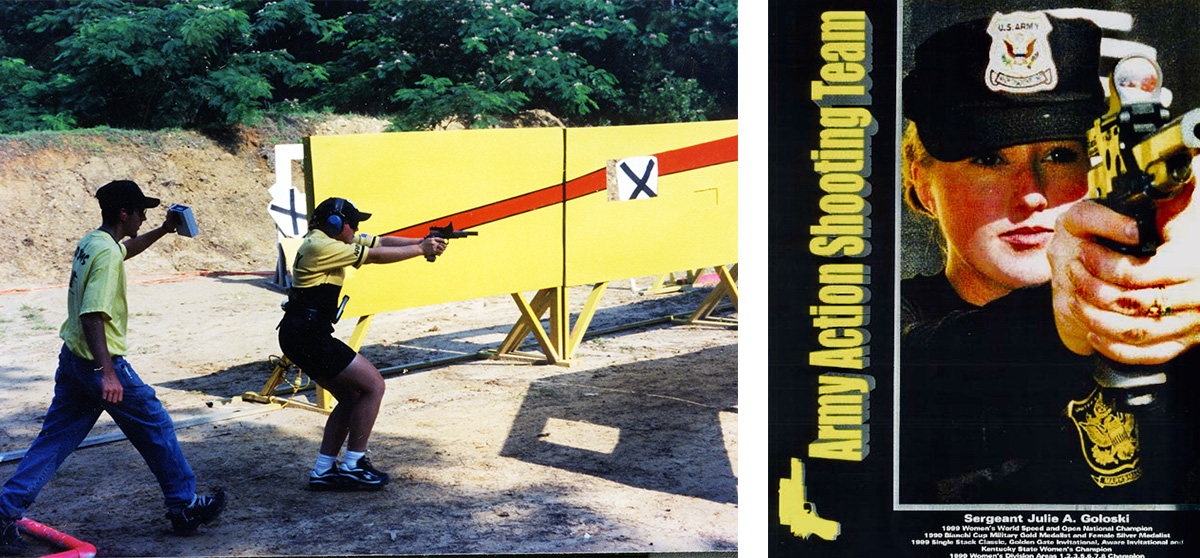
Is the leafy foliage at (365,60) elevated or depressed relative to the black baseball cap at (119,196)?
elevated

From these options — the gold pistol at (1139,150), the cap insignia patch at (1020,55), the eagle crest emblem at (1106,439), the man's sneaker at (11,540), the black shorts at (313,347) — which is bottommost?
the man's sneaker at (11,540)

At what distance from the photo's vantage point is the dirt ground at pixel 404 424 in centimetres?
515

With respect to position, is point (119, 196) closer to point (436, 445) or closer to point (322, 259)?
point (322, 259)

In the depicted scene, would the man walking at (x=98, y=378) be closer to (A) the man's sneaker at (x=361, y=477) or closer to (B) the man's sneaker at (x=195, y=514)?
(B) the man's sneaker at (x=195, y=514)

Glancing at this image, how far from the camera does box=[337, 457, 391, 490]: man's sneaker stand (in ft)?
18.5

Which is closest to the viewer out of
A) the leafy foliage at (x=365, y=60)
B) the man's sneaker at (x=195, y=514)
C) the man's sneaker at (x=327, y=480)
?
the man's sneaker at (x=195, y=514)

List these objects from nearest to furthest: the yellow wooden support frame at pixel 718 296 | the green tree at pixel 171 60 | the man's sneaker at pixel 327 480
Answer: the man's sneaker at pixel 327 480
the yellow wooden support frame at pixel 718 296
the green tree at pixel 171 60

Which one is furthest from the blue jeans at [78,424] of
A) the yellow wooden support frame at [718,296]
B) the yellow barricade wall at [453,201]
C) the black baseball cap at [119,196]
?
the yellow wooden support frame at [718,296]

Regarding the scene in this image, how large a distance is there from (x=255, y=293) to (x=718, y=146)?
18.5ft

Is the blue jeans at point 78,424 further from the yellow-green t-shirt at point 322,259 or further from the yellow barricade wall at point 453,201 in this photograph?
the yellow barricade wall at point 453,201

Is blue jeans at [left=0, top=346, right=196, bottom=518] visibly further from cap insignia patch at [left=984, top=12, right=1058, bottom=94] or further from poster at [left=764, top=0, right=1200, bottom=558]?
cap insignia patch at [left=984, top=12, right=1058, bottom=94]

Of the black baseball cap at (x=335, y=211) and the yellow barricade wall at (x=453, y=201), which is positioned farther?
the yellow barricade wall at (x=453, y=201)

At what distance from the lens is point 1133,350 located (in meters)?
4.07

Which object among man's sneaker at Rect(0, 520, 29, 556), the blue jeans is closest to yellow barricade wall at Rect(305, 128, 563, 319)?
the blue jeans
